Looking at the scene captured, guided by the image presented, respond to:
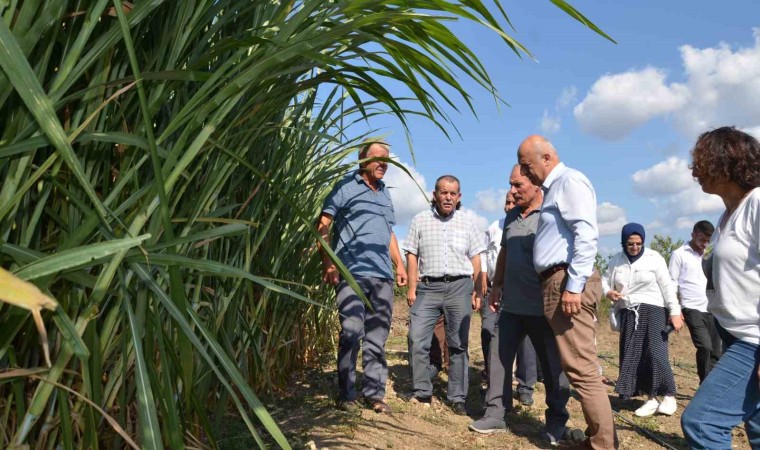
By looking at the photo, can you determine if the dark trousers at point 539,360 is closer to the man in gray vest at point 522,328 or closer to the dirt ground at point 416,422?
the man in gray vest at point 522,328

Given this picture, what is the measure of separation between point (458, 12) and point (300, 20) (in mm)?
330

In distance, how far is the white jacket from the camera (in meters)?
5.36

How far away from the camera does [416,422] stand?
4156 millimetres

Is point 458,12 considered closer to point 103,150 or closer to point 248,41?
point 248,41

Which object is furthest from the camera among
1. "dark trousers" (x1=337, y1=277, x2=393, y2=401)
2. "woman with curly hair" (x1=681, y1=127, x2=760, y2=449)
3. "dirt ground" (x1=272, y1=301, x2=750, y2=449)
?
"dark trousers" (x1=337, y1=277, x2=393, y2=401)

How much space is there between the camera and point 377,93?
61.1 inches

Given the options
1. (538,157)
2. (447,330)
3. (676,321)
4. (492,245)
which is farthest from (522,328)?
(492,245)

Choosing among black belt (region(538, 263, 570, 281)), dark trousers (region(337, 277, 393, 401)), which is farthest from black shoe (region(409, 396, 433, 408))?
black belt (region(538, 263, 570, 281))

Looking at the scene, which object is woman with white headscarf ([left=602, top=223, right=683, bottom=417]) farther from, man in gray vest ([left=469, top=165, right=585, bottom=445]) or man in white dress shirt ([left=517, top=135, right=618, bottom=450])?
man in white dress shirt ([left=517, top=135, right=618, bottom=450])

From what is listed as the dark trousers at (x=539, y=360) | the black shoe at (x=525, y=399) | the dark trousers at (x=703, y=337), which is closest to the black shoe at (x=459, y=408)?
the dark trousers at (x=539, y=360)

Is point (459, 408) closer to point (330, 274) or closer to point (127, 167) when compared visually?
point (330, 274)

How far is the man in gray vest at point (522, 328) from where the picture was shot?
4016mm

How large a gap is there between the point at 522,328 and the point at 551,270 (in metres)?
0.92

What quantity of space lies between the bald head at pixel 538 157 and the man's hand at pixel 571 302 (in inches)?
27.0
